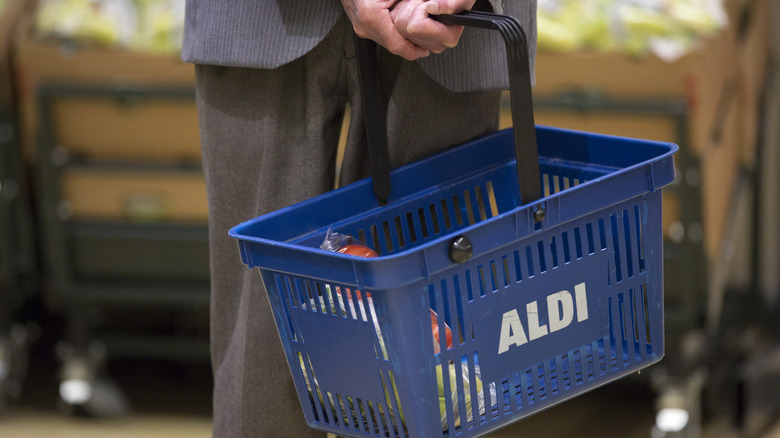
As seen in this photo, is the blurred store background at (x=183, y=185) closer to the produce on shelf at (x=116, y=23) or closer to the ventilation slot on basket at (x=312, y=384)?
the produce on shelf at (x=116, y=23)

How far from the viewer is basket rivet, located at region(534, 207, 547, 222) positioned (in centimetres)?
109

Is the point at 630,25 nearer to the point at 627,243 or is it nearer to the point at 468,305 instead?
the point at 627,243

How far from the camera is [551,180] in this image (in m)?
1.38

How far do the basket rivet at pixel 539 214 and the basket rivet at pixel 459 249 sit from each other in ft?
0.33

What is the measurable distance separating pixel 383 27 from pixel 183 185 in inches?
56.6

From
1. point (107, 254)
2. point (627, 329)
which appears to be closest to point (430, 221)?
point (627, 329)

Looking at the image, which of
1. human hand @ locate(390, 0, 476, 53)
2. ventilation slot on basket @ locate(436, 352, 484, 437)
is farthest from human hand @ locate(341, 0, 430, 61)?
ventilation slot on basket @ locate(436, 352, 484, 437)

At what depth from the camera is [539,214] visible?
3.58ft

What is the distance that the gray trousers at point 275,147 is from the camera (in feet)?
4.19

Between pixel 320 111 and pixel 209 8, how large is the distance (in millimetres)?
184

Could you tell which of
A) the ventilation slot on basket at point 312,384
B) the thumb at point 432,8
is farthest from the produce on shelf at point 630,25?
the ventilation slot on basket at point 312,384

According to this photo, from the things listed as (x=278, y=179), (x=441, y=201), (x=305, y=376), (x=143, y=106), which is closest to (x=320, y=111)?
(x=278, y=179)

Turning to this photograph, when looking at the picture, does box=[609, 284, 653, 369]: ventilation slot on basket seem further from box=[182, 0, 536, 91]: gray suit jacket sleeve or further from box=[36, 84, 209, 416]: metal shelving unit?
box=[36, 84, 209, 416]: metal shelving unit

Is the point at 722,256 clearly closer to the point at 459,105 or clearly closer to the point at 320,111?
the point at 459,105
